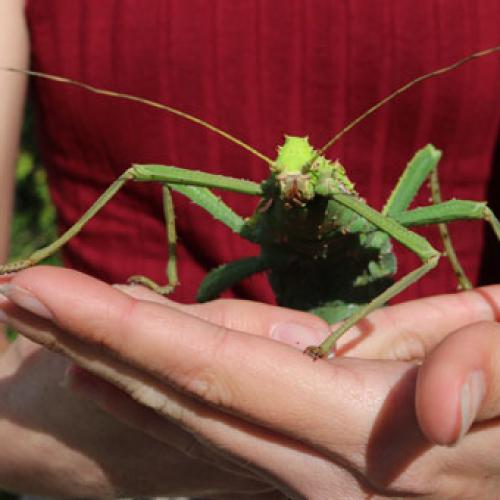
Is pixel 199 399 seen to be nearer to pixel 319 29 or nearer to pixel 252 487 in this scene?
pixel 252 487

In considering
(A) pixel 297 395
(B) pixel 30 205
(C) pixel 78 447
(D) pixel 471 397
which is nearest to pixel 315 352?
(A) pixel 297 395

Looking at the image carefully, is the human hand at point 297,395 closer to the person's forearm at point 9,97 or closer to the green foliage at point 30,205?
the person's forearm at point 9,97

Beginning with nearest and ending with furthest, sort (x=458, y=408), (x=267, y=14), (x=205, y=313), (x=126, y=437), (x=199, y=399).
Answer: (x=458, y=408) < (x=199, y=399) < (x=205, y=313) < (x=126, y=437) < (x=267, y=14)

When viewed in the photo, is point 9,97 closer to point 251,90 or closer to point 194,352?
point 251,90

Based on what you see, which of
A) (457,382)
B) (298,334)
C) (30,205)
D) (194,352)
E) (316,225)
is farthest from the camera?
(30,205)

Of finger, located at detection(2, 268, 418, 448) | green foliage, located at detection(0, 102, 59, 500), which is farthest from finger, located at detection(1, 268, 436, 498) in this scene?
green foliage, located at detection(0, 102, 59, 500)

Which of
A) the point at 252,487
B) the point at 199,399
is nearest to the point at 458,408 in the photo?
the point at 199,399

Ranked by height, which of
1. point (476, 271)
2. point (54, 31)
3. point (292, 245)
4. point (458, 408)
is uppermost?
point (54, 31)
